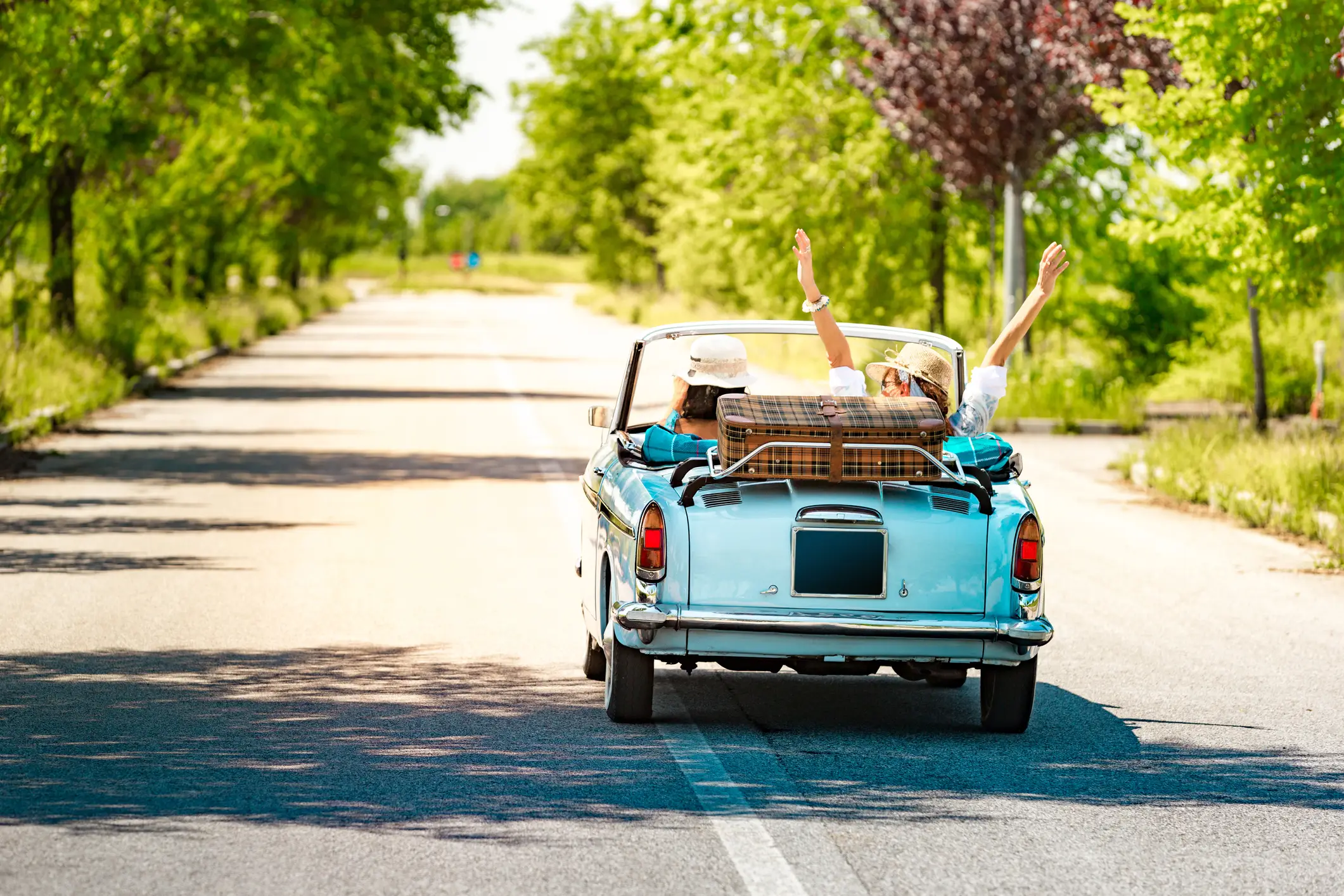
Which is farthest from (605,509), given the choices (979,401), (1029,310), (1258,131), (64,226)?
(64,226)

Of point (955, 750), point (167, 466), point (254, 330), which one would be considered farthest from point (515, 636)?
point (254, 330)

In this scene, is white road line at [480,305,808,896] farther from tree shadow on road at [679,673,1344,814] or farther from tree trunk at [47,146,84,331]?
tree trunk at [47,146,84,331]

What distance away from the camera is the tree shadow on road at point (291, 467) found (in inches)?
741

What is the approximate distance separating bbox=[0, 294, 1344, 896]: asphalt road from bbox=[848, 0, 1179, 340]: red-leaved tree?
13.3 meters

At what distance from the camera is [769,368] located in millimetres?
41312

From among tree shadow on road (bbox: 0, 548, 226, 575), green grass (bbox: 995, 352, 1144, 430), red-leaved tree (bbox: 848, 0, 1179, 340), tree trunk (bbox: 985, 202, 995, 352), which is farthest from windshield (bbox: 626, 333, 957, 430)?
tree shadow on road (bbox: 0, 548, 226, 575)

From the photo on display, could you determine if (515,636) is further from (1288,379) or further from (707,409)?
(1288,379)

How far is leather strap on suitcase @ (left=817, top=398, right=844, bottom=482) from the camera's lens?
7.66 meters

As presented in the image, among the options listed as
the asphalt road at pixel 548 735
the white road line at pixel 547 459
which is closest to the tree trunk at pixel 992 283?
the white road line at pixel 547 459

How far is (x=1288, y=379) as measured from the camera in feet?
94.1

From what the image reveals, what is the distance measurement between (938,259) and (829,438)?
30.0 m

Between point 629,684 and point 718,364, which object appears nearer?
point 629,684

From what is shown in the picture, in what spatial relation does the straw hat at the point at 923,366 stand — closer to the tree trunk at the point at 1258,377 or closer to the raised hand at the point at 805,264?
the raised hand at the point at 805,264

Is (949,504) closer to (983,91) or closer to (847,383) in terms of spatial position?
(847,383)
